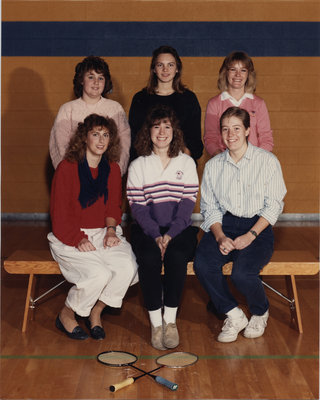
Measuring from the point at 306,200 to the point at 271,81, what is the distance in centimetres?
154

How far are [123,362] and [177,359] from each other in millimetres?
296

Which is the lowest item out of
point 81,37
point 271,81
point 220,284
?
point 220,284

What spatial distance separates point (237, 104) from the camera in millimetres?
4332

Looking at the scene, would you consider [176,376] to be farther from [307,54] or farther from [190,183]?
[307,54]

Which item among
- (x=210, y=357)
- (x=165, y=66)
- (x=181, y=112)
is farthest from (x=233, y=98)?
(x=210, y=357)

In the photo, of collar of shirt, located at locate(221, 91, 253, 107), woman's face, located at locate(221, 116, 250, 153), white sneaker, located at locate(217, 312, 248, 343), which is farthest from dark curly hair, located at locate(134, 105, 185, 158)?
white sneaker, located at locate(217, 312, 248, 343)

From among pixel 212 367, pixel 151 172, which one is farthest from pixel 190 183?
pixel 212 367

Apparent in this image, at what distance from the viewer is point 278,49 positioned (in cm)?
714

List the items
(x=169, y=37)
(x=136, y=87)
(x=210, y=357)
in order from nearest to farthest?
(x=210, y=357) → (x=169, y=37) → (x=136, y=87)

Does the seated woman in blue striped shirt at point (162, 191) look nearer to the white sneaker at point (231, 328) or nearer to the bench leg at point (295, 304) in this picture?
the white sneaker at point (231, 328)

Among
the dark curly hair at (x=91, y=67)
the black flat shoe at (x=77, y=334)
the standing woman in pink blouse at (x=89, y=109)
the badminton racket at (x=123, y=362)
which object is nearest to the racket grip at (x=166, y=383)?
the badminton racket at (x=123, y=362)

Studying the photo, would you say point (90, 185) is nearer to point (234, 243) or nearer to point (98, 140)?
point (98, 140)

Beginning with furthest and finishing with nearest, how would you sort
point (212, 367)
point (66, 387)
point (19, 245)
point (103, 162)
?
point (19, 245) → point (103, 162) → point (212, 367) → point (66, 387)

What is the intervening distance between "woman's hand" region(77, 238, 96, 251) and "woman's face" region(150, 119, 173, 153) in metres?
0.77
